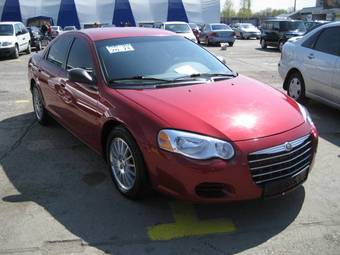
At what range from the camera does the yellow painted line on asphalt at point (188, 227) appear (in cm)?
361

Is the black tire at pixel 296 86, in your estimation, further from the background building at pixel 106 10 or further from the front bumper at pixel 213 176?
the background building at pixel 106 10

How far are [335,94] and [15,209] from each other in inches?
197

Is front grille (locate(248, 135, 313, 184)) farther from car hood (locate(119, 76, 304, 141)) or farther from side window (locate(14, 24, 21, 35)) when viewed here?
side window (locate(14, 24, 21, 35))

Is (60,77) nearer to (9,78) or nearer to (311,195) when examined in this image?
(311,195)

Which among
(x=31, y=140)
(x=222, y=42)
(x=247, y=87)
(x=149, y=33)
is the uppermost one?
(x=149, y=33)

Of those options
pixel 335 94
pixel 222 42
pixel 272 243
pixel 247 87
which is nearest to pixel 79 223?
pixel 272 243

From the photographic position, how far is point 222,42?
2856 centimetres

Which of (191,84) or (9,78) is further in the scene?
(9,78)

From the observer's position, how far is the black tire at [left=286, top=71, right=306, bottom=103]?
7.91 m

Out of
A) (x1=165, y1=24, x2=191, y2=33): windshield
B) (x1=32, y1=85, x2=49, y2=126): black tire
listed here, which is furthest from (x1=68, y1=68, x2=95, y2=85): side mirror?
(x1=165, y1=24, x2=191, y2=33): windshield

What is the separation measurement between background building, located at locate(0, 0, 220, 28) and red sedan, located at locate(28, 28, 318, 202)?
4571cm

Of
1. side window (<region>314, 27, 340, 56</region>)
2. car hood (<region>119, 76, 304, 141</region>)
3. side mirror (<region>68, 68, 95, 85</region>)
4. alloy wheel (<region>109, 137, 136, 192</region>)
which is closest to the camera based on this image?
car hood (<region>119, 76, 304, 141</region>)

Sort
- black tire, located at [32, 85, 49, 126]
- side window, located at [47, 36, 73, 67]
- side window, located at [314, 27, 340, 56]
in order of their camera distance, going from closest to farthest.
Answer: side window, located at [47, 36, 73, 67], black tire, located at [32, 85, 49, 126], side window, located at [314, 27, 340, 56]

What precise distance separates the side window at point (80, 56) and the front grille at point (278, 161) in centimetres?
220
